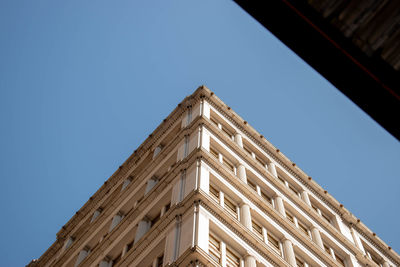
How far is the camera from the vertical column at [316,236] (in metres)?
29.8

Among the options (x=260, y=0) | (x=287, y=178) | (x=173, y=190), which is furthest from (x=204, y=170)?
(x=260, y=0)

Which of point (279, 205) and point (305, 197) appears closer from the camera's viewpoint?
point (279, 205)

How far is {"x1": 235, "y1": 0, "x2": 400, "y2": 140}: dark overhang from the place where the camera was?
723 cm

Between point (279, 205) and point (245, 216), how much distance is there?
6.16 metres

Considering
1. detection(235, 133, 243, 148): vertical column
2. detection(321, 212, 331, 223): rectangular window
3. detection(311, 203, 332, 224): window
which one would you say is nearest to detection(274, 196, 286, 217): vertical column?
detection(235, 133, 243, 148): vertical column

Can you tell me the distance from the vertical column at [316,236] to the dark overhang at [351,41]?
23.0m

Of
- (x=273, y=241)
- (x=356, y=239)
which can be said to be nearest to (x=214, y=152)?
(x=273, y=241)

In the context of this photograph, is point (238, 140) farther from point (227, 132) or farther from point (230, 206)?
point (230, 206)

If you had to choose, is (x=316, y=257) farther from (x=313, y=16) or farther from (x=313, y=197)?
(x=313, y=16)

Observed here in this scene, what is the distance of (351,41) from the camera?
753cm

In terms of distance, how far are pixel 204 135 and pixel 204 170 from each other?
15.9ft

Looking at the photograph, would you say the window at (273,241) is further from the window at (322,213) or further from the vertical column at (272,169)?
the window at (322,213)

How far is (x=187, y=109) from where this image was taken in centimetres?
3600

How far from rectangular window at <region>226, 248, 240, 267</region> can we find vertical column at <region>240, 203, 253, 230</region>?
9.03 ft
